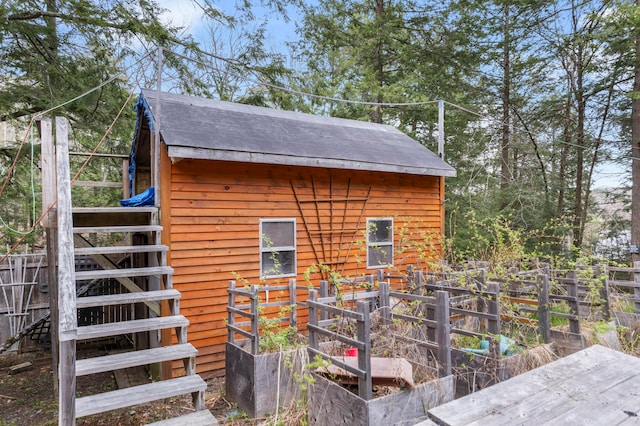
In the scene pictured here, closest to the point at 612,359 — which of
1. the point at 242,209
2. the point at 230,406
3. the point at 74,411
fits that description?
the point at 74,411

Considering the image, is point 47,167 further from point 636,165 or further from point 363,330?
point 636,165

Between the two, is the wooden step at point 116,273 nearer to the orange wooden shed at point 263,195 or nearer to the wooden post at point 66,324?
the wooden post at point 66,324

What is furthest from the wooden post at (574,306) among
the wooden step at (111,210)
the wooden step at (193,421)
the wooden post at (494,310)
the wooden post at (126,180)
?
the wooden post at (126,180)

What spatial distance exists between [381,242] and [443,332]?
4269 millimetres

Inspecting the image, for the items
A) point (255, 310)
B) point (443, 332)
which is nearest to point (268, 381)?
point (255, 310)

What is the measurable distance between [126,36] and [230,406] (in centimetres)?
721

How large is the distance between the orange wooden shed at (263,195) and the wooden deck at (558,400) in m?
2.93

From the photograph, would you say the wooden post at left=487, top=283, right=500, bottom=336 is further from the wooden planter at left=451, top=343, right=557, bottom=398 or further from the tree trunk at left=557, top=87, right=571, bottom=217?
the tree trunk at left=557, top=87, right=571, bottom=217

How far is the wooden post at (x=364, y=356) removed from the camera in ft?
9.43

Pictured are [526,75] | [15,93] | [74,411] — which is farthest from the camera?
[526,75]

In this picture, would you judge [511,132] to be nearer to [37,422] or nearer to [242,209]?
[242,209]

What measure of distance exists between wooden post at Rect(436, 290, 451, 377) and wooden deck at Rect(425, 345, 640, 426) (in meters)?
1.50

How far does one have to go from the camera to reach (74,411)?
9.61ft

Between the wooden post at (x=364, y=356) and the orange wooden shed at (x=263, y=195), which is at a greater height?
the orange wooden shed at (x=263, y=195)
